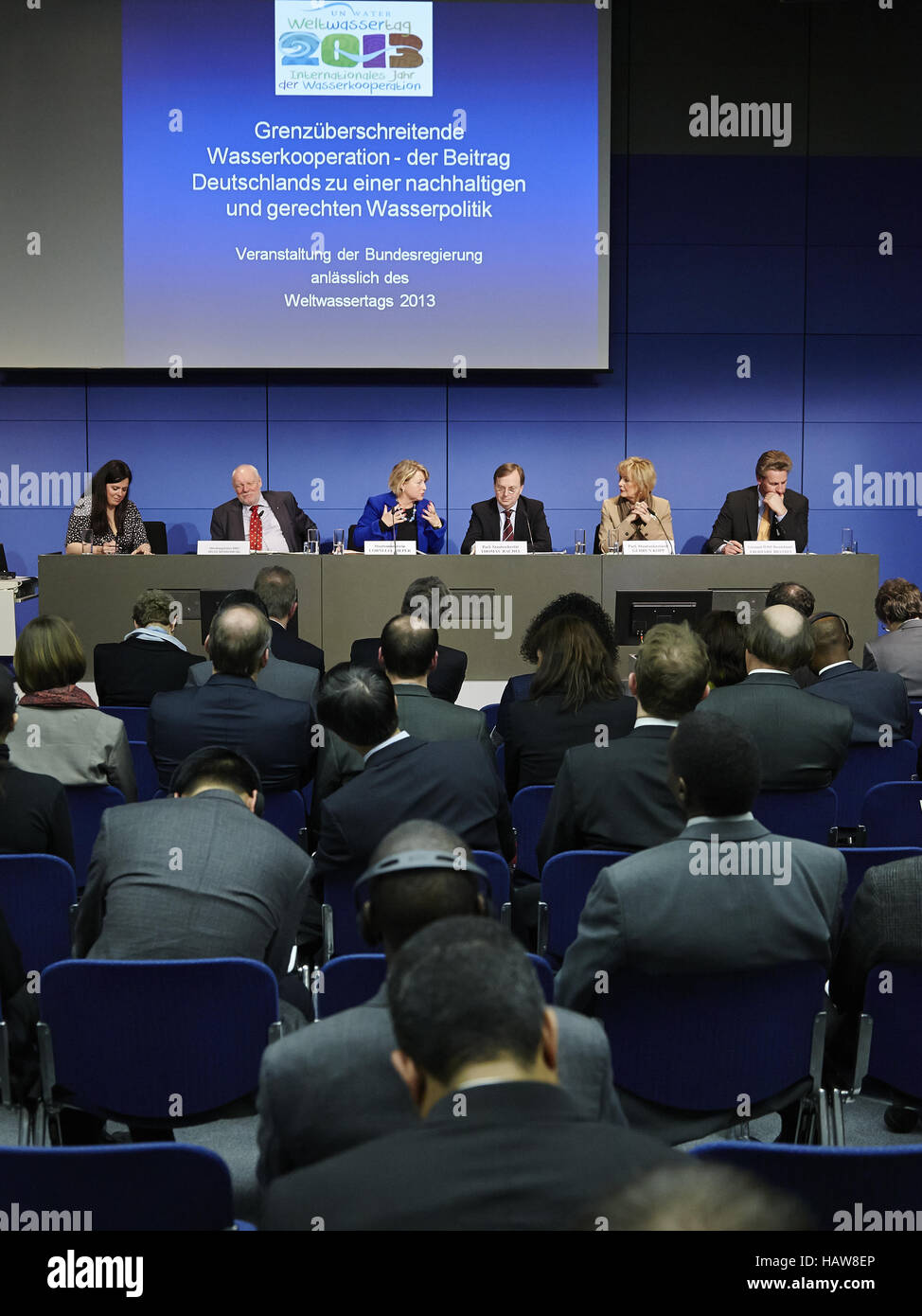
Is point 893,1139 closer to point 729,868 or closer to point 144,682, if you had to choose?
point 729,868

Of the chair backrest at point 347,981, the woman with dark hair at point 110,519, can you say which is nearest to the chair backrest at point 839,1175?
the chair backrest at point 347,981

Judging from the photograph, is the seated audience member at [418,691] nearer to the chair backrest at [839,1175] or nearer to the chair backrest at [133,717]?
the chair backrest at [133,717]

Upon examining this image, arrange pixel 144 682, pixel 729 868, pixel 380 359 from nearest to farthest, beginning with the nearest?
pixel 729 868
pixel 144 682
pixel 380 359

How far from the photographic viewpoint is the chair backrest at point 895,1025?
2201mm

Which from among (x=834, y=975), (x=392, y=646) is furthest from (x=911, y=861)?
(x=392, y=646)

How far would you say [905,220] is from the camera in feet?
28.3

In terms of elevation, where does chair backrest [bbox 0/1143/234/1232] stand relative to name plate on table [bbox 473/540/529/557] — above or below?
below

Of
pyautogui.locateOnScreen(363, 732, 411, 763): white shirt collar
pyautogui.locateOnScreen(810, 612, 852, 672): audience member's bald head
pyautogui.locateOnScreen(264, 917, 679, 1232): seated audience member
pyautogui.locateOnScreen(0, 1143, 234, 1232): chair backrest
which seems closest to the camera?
pyautogui.locateOnScreen(264, 917, 679, 1232): seated audience member

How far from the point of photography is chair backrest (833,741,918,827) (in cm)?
396

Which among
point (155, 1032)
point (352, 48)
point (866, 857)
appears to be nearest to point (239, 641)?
point (155, 1032)

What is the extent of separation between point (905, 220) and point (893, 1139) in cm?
745

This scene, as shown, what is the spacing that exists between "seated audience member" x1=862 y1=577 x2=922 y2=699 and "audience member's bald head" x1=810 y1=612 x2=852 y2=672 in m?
0.58

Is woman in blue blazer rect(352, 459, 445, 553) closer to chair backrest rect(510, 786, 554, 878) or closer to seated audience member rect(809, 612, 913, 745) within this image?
seated audience member rect(809, 612, 913, 745)

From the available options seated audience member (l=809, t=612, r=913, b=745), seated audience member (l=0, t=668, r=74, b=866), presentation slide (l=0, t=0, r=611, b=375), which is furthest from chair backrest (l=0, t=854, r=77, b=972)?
presentation slide (l=0, t=0, r=611, b=375)
